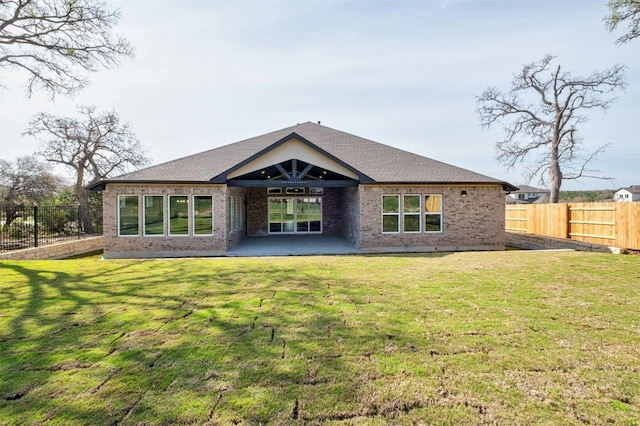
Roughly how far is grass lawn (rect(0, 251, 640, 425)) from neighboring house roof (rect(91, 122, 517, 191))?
Answer: 6585 millimetres

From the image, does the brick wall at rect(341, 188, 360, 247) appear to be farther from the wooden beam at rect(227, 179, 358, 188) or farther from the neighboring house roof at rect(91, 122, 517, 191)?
the wooden beam at rect(227, 179, 358, 188)

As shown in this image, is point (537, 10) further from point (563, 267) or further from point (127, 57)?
point (127, 57)

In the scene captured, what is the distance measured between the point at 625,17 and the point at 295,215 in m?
16.6

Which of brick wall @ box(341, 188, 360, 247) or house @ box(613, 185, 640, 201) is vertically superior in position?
house @ box(613, 185, 640, 201)

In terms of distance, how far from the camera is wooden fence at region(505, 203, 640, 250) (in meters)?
12.5

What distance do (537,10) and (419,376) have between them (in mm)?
14164

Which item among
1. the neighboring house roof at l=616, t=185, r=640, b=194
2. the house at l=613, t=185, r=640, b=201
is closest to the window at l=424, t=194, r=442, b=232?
the house at l=613, t=185, r=640, b=201

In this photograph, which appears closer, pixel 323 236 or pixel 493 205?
pixel 493 205

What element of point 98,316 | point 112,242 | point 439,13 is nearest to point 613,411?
point 98,316

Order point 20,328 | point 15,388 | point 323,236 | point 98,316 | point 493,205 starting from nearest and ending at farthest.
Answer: point 15,388 → point 20,328 → point 98,316 → point 493,205 → point 323,236

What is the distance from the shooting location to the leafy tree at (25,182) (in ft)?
75.5

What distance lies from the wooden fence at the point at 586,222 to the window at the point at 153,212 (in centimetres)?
1803

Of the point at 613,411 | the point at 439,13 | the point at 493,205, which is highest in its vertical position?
the point at 439,13

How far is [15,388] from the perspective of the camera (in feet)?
10.4
